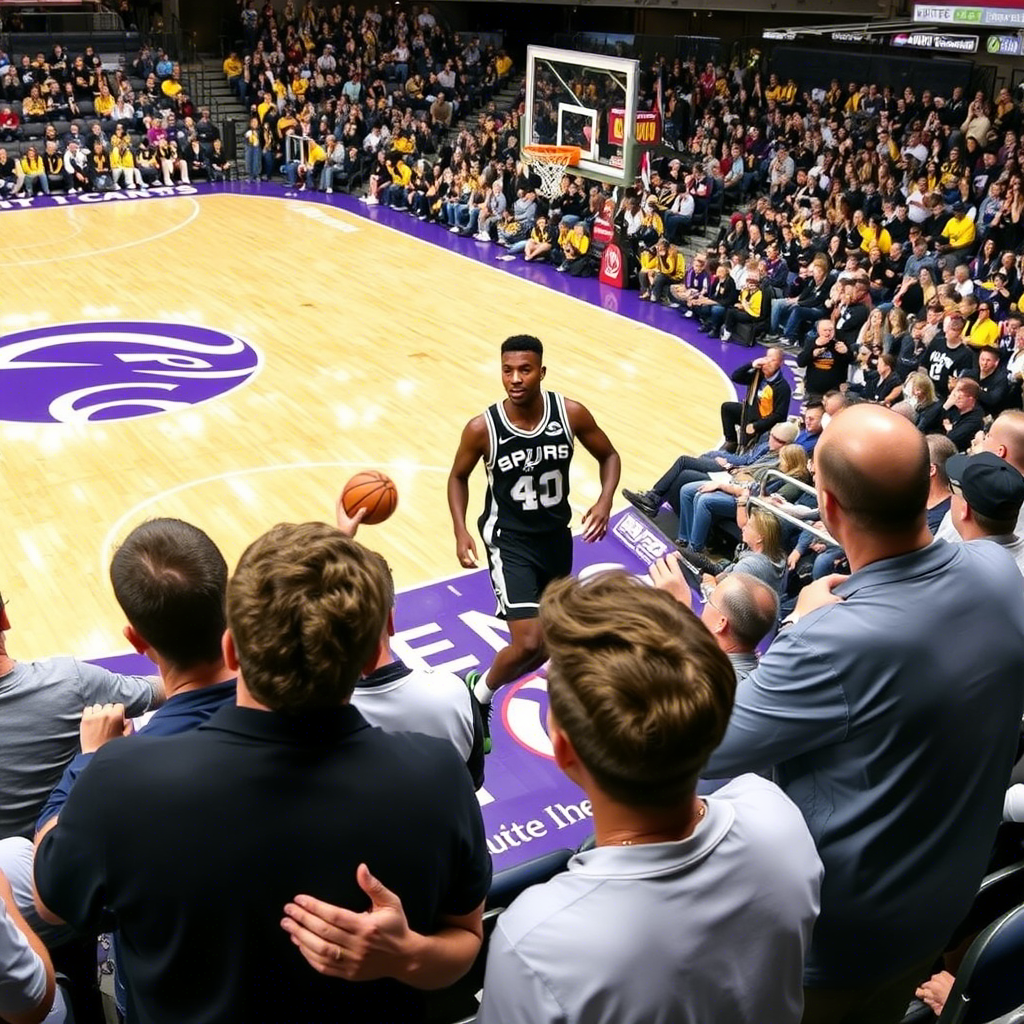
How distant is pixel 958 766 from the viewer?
2.25 meters

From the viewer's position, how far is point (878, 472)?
227 centimetres

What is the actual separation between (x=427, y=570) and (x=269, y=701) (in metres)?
6.54

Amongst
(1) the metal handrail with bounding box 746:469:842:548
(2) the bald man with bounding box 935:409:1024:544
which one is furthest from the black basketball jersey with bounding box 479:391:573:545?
(2) the bald man with bounding box 935:409:1024:544

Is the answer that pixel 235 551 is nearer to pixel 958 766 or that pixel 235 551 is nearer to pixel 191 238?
pixel 958 766

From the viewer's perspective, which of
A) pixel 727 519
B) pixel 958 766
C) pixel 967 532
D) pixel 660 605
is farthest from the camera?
pixel 727 519

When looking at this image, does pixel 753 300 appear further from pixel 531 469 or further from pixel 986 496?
pixel 986 496

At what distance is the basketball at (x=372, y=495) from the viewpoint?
471 cm

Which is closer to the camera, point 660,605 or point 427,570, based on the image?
point 660,605

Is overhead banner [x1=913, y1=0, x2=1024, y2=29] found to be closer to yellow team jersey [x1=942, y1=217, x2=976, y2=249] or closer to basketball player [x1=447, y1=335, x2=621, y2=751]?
yellow team jersey [x1=942, y1=217, x2=976, y2=249]

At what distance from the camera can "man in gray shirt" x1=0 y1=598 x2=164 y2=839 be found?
3.02 meters

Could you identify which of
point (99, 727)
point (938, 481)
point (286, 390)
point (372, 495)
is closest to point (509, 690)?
point (372, 495)

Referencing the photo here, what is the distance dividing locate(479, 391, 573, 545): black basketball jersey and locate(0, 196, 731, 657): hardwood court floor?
222 centimetres

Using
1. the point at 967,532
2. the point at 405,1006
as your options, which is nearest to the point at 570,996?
the point at 405,1006

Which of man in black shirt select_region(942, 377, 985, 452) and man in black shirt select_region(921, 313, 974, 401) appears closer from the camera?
man in black shirt select_region(942, 377, 985, 452)
